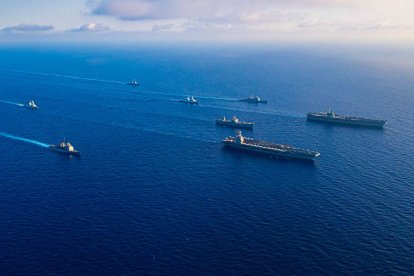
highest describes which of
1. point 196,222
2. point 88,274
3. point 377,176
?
point 377,176

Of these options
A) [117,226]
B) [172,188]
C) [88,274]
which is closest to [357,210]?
[172,188]

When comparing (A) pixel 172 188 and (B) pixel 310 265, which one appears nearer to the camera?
(B) pixel 310 265

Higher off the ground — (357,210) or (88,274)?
(357,210)

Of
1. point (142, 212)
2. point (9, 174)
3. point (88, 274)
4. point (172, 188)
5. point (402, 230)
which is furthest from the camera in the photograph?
point (9, 174)

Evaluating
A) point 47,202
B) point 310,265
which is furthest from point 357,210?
point 47,202

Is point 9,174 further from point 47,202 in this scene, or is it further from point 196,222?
point 196,222

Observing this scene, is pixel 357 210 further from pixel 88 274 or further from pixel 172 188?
pixel 88 274

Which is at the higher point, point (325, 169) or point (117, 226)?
point (325, 169)

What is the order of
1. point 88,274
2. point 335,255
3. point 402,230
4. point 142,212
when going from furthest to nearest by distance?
point 142,212 → point 402,230 → point 335,255 → point 88,274

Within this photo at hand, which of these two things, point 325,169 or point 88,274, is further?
point 325,169
